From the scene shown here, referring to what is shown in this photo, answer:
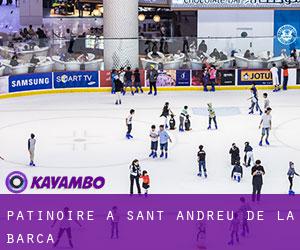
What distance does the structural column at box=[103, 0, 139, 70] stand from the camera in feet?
124

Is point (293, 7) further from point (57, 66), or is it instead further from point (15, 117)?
point (15, 117)

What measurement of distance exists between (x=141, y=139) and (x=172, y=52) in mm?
A: 12594

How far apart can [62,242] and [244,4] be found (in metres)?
26.9

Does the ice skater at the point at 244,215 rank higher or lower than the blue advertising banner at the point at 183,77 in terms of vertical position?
lower

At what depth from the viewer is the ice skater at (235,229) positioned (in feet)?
51.3

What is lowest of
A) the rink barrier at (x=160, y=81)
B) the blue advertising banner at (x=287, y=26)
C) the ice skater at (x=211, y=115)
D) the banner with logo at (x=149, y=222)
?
the banner with logo at (x=149, y=222)

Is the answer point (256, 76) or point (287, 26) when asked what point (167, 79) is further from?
point (287, 26)

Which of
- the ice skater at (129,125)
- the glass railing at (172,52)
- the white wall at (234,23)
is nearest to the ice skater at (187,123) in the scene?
the ice skater at (129,125)

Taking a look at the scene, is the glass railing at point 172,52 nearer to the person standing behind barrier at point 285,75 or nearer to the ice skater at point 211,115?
the person standing behind barrier at point 285,75

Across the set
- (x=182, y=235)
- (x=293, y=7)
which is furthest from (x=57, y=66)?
(x=182, y=235)

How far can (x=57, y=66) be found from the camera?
3691 cm

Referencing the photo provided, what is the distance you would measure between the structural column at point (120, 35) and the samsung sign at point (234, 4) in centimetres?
332

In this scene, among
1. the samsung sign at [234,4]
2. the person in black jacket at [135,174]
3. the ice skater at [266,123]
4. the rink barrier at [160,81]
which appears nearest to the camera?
the person in black jacket at [135,174]

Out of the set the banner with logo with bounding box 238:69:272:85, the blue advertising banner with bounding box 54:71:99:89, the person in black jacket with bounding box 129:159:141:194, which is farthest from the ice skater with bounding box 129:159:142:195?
the banner with logo with bounding box 238:69:272:85
